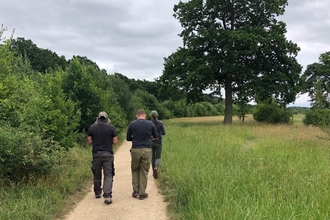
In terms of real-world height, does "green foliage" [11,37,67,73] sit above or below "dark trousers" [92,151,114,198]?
above

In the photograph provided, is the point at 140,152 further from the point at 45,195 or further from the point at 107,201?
the point at 45,195

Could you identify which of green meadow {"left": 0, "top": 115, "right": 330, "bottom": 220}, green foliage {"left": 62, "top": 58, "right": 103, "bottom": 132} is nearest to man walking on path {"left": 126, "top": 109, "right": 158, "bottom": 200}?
green meadow {"left": 0, "top": 115, "right": 330, "bottom": 220}

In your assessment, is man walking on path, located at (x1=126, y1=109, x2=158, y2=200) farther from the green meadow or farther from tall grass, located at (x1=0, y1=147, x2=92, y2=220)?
tall grass, located at (x1=0, y1=147, x2=92, y2=220)

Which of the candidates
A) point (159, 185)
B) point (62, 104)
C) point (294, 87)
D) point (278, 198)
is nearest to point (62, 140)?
point (62, 104)

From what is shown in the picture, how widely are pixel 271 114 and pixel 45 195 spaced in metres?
29.2

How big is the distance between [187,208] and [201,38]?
80.1 feet

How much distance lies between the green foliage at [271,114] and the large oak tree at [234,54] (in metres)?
2.93

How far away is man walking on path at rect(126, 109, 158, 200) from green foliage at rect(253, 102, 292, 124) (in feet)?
89.2

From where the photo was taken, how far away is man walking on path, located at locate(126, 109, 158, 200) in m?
6.94

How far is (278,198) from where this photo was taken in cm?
521

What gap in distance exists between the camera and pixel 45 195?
634cm

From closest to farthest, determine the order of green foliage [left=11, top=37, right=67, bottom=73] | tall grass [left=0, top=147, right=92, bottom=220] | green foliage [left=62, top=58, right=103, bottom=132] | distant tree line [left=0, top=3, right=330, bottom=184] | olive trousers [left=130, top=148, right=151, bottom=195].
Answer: tall grass [left=0, top=147, right=92, bottom=220] < olive trousers [left=130, top=148, right=151, bottom=195] < green foliage [left=62, top=58, right=103, bottom=132] < distant tree line [left=0, top=3, right=330, bottom=184] < green foliage [left=11, top=37, right=67, bottom=73]

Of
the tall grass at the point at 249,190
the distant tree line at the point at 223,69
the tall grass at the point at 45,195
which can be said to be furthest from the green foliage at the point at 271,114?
the tall grass at the point at 45,195

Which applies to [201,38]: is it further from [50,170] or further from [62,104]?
[50,170]
